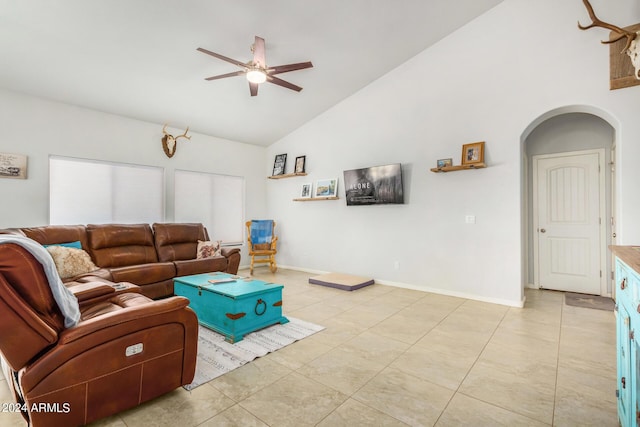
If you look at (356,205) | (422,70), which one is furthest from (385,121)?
(356,205)

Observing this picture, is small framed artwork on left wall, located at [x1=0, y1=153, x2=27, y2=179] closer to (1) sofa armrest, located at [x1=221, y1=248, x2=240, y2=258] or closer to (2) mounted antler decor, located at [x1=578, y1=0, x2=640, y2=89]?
(1) sofa armrest, located at [x1=221, y1=248, x2=240, y2=258]

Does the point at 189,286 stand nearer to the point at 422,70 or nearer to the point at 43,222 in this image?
the point at 43,222

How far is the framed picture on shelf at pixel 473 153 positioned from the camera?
12.5 feet

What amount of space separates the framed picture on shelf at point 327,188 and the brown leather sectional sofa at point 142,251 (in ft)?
6.27

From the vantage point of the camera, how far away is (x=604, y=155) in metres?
4.02

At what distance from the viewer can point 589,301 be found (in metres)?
3.84

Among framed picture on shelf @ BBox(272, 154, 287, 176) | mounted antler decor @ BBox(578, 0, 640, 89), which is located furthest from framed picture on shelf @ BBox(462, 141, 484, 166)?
framed picture on shelf @ BBox(272, 154, 287, 176)

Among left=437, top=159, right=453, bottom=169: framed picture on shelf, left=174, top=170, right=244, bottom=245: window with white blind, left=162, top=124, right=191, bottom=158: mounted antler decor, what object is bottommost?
left=174, top=170, right=244, bottom=245: window with white blind

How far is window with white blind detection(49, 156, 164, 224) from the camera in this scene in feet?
13.5

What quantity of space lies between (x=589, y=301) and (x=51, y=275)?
17.8 feet

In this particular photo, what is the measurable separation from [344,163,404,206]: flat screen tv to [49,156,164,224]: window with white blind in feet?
10.8

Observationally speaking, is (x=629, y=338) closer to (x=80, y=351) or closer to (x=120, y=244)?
(x=80, y=351)

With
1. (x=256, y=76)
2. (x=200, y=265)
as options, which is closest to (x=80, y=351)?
→ (x=256, y=76)

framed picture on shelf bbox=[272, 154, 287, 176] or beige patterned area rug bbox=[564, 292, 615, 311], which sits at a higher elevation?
framed picture on shelf bbox=[272, 154, 287, 176]
